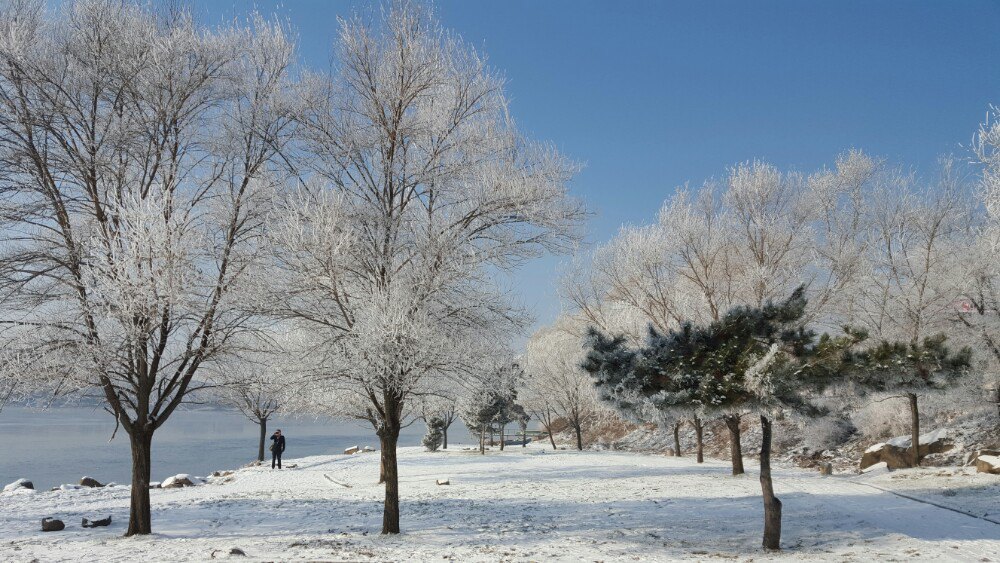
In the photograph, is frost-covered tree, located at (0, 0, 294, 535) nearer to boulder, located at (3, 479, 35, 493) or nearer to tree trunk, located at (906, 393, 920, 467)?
boulder, located at (3, 479, 35, 493)

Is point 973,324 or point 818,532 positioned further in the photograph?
point 973,324

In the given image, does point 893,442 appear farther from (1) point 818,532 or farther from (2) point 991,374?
(1) point 818,532

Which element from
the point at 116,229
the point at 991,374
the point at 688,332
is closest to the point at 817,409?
the point at 688,332

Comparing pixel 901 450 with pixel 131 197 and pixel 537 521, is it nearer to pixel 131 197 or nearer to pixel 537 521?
pixel 537 521

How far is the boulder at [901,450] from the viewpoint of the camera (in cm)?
1908

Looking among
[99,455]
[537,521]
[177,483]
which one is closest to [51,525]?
[537,521]

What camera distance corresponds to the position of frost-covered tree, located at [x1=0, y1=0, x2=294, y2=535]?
980 cm

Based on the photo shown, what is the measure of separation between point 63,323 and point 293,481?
12.1 m

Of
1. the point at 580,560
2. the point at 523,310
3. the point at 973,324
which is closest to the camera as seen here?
the point at 580,560

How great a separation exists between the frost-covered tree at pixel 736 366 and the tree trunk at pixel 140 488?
26.6 feet

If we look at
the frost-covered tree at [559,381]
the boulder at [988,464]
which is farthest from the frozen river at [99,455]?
the boulder at [988,464]

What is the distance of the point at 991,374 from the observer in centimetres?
1792

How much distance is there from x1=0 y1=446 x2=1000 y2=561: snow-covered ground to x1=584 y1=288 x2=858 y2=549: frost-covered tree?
2.05 metres

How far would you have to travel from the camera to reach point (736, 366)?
29.3ft
